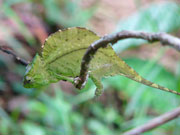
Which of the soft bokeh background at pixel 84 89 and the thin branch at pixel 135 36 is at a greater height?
the soft bokeh background at pixel 84 89

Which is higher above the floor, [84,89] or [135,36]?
[84,89]

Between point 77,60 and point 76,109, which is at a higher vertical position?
point 76,109

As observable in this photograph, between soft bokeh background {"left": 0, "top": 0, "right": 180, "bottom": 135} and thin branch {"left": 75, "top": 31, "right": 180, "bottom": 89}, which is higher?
soft bokeh background {"left": 0, "top": 0, "right": 180, "bottom": 135}

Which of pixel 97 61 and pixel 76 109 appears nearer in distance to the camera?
pixel 97 61

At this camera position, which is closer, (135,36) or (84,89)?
(135,36)

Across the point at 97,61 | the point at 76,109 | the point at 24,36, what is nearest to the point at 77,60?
the point at 97,61

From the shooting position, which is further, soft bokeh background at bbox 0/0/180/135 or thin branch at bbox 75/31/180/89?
soft bokeh background at bbox 0/0/180/135

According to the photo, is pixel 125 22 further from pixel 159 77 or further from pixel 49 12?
pixel 49 12

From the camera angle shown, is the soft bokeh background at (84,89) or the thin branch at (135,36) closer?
the thin branch at (135,36)
